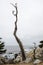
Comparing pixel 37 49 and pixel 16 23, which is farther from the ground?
pixel 16 23

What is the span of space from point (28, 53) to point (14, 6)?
3.57 m

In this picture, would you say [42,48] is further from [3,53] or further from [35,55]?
[3,53]

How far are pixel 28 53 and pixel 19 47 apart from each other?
0.82 meters

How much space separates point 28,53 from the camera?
56.7ft

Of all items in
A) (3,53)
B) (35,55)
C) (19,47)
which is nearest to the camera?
(35,55)

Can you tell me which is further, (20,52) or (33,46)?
(20,52)

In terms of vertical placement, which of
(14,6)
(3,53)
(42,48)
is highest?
(14,6)

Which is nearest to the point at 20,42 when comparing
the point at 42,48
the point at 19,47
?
the point at 19,47

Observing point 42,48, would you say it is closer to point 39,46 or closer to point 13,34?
point 39,46

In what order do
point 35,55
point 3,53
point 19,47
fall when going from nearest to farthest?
point 35,55, point 19,47, point 3,53

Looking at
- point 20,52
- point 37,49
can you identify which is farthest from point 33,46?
point 20,52

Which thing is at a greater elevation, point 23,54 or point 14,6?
point 14,6

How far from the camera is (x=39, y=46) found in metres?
16.6

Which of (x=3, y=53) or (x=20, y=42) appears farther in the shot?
(x=3, y=53)
